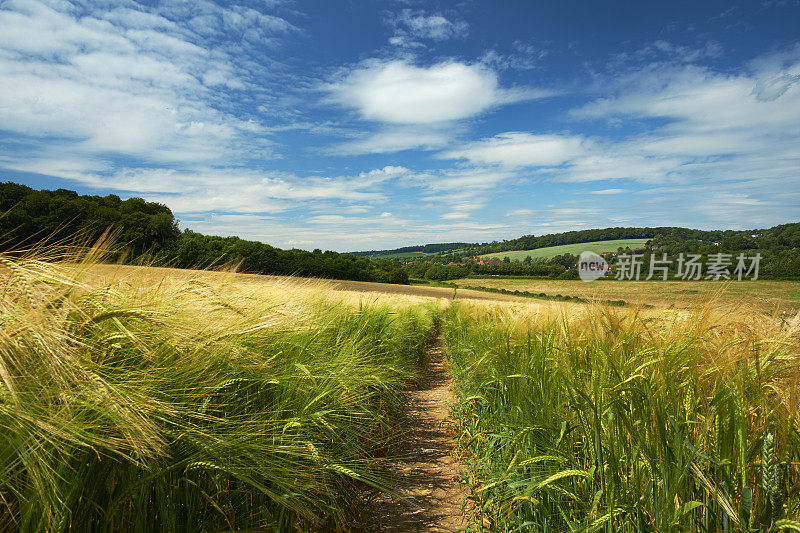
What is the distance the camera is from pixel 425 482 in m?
3.06

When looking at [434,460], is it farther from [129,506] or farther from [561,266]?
[561,266]

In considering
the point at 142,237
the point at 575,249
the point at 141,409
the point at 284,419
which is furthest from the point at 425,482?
the point at 575,249

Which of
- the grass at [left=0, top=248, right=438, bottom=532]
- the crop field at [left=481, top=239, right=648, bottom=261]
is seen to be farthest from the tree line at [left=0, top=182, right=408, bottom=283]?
the crop field at [left=481, top=239, right=648, bottom=261]

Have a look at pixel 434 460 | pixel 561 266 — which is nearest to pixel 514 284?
pixel 561 266

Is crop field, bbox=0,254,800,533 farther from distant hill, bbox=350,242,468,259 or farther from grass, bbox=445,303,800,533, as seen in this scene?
distant hill, bbox=350,242,468,259

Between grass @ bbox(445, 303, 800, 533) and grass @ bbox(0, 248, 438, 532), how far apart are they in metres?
1.03

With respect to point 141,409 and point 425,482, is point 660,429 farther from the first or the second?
point 425,482

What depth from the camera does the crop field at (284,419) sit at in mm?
1074

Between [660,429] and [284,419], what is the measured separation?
1.54 m

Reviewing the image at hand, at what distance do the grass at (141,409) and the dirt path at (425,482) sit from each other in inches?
16.3

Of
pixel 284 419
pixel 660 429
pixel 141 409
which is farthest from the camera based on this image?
pixel 284 419

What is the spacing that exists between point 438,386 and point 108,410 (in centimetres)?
611

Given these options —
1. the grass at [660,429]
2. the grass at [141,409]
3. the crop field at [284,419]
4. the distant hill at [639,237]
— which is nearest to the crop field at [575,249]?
the distant hill at [639,237]

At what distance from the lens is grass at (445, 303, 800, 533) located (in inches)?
48.9
